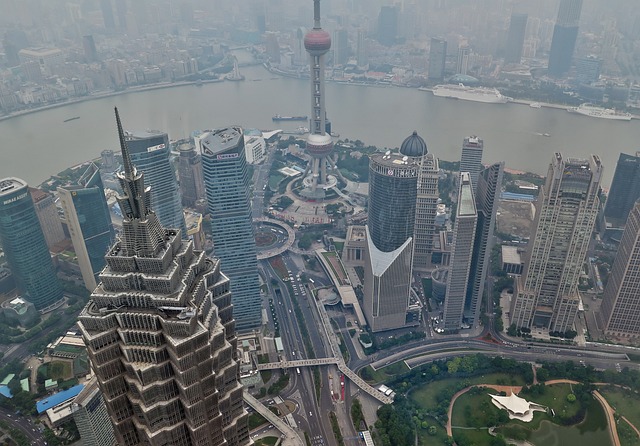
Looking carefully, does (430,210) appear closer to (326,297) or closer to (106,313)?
(326,297)

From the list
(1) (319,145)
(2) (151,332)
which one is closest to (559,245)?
(2) (151,332)

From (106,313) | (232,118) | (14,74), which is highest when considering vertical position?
(106,313)

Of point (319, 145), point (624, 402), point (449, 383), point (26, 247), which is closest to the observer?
point (624, 402)

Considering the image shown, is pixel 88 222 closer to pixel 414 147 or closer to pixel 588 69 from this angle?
pixel 414 147

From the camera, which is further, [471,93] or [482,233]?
[471,93]

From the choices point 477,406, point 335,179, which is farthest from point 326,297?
point 335,179

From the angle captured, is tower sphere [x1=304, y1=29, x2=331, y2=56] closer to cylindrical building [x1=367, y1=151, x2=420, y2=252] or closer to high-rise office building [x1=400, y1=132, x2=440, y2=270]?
high-rise office building [x1=400, y1=132, x2=440, y2=270]

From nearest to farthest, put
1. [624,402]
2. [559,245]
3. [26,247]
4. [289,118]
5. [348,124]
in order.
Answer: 1. [624,402]
2. [559,245]
3. [26,247]
4. [348,124]
5. [289,118]
